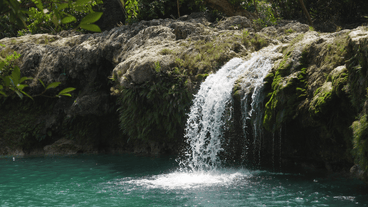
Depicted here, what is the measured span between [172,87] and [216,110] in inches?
73.1

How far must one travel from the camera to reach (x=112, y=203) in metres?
6.54

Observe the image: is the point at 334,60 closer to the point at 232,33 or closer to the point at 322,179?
the point at 322,179

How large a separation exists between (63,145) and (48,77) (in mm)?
2952

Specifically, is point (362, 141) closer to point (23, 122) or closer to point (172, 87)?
point (172, 87)

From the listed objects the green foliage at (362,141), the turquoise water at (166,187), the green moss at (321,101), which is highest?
the green moss at (321,101)

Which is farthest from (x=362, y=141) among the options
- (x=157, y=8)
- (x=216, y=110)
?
(x=157, y=8)

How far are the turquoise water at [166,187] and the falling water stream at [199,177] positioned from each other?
0.02 metres

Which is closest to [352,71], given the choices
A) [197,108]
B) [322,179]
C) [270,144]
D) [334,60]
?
[334,60]

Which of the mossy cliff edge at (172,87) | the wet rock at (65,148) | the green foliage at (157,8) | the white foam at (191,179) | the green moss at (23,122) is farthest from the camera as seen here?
the green foliage at (157,8)

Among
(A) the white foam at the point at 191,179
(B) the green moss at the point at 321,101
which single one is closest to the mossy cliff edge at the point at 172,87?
(B) the green moss at the point at 321,101

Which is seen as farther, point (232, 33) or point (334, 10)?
point (334, 10)

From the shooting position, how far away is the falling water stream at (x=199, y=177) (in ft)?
21.5

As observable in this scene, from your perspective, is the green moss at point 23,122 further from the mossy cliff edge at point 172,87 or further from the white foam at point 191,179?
the white foam at point 191,179

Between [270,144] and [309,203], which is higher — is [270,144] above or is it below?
above
